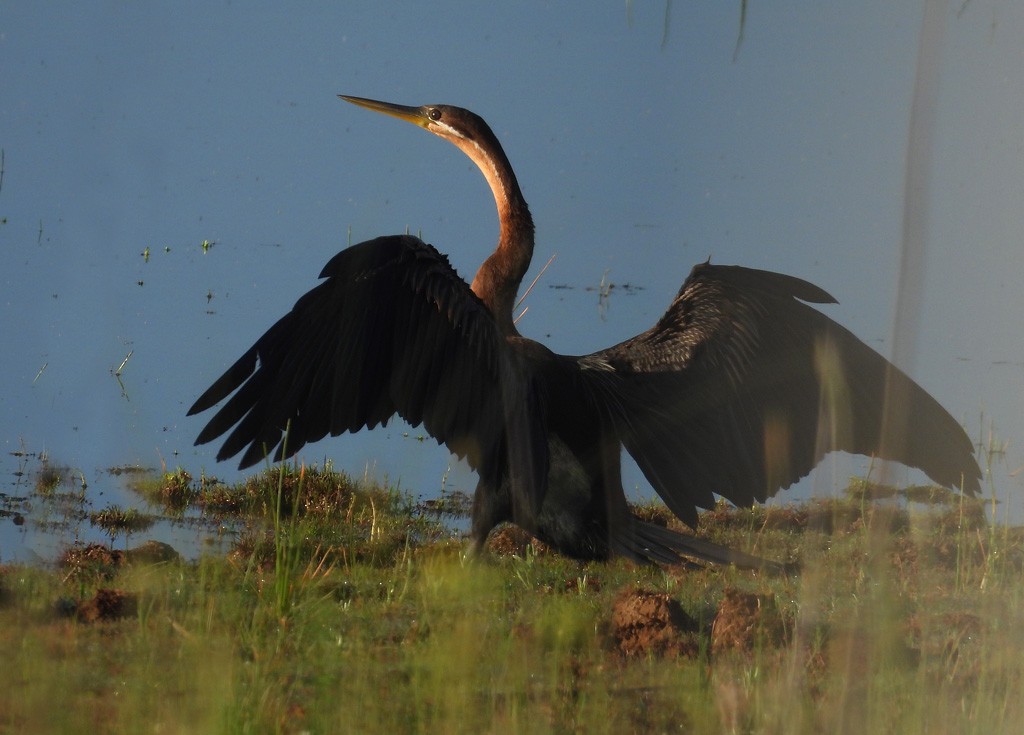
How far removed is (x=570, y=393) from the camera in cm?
496

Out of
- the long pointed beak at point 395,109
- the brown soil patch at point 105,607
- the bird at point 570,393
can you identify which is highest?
the long pointed beak at point 395,109

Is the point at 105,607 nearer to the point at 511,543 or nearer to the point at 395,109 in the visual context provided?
the point at 511,543

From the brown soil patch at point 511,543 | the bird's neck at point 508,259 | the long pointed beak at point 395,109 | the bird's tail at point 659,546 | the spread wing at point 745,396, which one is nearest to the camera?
the bird's tail at point 659,546

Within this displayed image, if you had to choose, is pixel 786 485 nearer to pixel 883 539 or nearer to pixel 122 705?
pixel 883 539

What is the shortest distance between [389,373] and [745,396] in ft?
6.05

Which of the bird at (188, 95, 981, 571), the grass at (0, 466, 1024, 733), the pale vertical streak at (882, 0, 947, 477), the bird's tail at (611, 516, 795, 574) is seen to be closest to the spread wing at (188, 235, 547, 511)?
the bird at (188, 95, 981, 571)

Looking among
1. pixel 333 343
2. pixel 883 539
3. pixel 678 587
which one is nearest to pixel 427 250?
pixel 333 343

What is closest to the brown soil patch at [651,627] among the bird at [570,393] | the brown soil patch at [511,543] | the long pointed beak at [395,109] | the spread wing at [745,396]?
the bird at [570,393]

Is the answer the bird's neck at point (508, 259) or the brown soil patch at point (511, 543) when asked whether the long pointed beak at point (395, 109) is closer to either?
the bird's neck at point (508, 259)

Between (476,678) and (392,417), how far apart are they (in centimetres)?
166

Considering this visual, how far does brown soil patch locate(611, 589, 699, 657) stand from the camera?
3.84m

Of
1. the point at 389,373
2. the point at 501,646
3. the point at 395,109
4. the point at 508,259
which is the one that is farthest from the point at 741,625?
the point at 395,109

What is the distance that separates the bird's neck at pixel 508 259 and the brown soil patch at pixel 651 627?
1827 millimetres

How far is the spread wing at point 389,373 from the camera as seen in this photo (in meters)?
4.50
